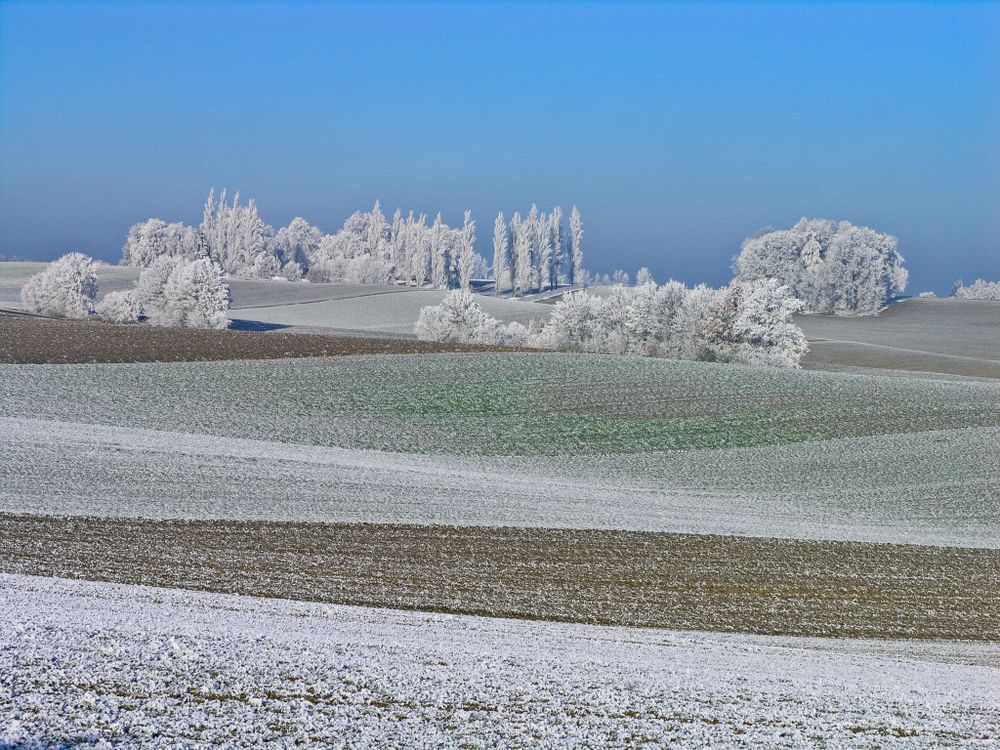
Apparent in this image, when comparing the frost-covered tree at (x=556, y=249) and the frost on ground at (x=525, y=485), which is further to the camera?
the frost-covered tree at (x=556, y=249)

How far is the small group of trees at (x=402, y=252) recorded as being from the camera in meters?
157

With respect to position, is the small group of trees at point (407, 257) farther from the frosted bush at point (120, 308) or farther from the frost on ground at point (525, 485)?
the frost on ground at point (525, 485)

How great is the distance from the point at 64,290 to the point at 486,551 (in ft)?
258

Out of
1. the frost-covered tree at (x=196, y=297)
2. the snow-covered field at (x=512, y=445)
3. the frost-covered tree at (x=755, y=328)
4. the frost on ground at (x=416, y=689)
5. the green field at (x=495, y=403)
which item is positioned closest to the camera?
the frost on ground at (x=416, y=689)

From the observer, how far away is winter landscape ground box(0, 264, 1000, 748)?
7.90 m

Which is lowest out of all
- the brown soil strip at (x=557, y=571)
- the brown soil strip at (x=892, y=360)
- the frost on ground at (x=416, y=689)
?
the brown soil strip at (x=557, y=571)

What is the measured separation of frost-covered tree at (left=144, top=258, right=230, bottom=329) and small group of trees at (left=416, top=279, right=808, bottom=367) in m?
17.2

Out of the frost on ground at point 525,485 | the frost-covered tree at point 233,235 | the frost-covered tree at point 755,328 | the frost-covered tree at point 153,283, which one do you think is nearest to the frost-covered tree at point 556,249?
the frost-covered tree at point 233,235

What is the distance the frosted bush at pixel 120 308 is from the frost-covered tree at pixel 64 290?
204cm

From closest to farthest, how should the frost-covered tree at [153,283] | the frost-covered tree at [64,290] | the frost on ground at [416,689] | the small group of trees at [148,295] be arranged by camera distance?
the frost on ground at [416,689], the small group of trees at [148,295], the frost-covered tree at [64,290], the frost-covered tree at [153,283]

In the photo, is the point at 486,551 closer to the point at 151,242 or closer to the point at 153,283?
the point at 153,283

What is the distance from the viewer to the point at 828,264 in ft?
355

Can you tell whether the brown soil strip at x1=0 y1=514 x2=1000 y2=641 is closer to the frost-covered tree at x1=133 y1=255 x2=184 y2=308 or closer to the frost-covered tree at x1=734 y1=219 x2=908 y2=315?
the frost-covered tree at x1=133 y1=255 x2=184 y2=308

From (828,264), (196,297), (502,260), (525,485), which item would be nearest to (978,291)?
(828,264)
